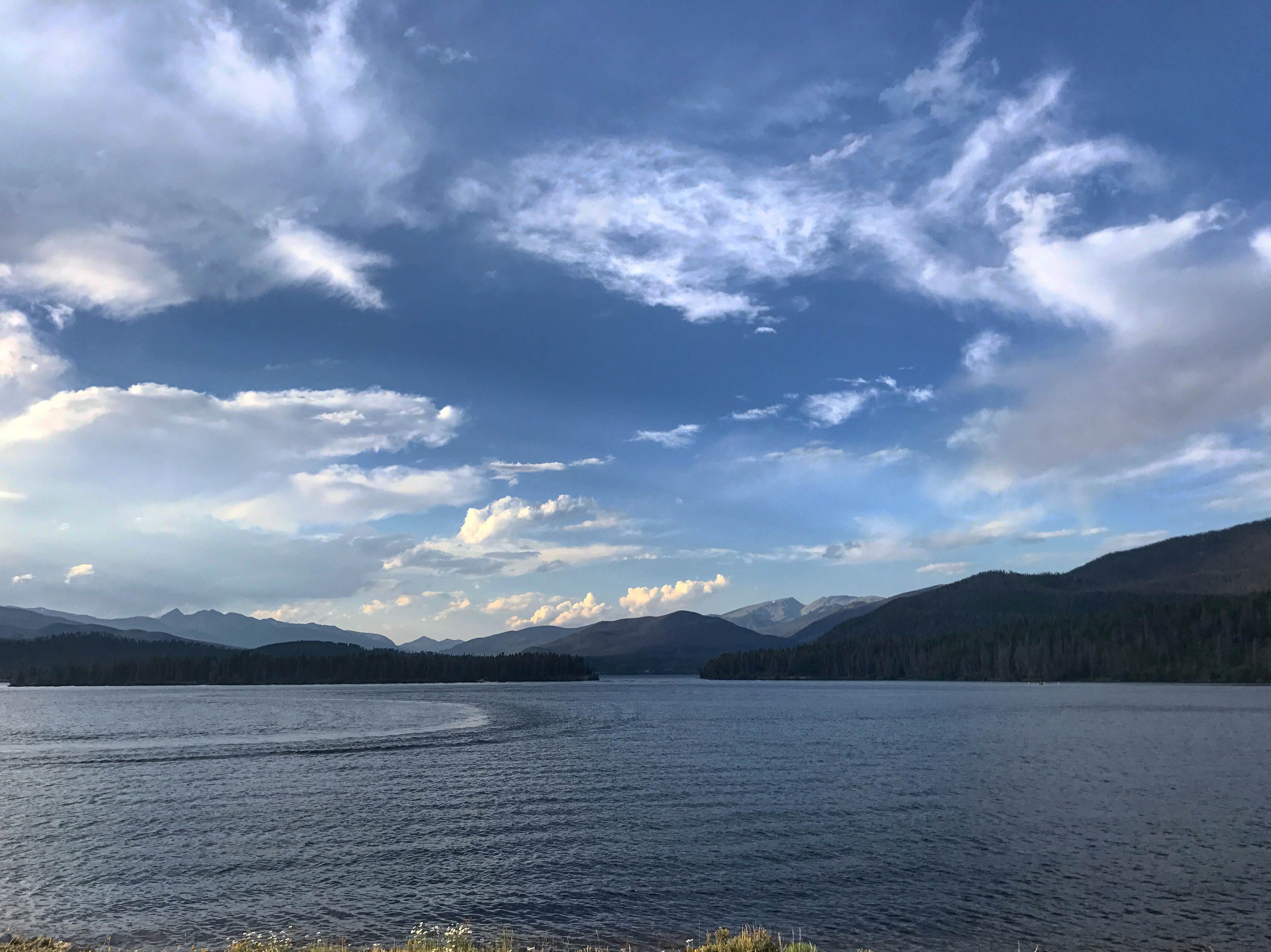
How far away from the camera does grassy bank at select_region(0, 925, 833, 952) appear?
2916cm

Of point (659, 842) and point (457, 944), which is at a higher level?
point (457, 944)

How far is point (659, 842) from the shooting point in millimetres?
54906

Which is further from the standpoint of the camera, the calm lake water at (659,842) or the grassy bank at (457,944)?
the calm lake water at (659,842)

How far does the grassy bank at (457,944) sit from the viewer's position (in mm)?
29156

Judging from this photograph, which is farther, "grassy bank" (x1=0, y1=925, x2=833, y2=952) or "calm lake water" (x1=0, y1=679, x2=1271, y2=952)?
"calm lake water" (x1=0, y1=679, x2=1271, y2=952)

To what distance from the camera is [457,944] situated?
31.3 m

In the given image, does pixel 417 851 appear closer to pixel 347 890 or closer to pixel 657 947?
pixel 347 890

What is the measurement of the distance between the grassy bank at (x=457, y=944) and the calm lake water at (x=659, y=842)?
5.90ft

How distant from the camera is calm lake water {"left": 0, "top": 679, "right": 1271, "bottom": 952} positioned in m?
38.8

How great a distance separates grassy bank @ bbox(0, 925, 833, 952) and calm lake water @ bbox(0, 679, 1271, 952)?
5.90 feet

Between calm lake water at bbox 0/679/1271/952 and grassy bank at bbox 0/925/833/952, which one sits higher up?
grassy bank at bbox 0/925/833/952

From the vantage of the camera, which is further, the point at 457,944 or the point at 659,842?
the point at 659,842

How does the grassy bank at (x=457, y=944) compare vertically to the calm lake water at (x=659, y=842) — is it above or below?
above

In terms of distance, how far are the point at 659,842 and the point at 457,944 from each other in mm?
26013
